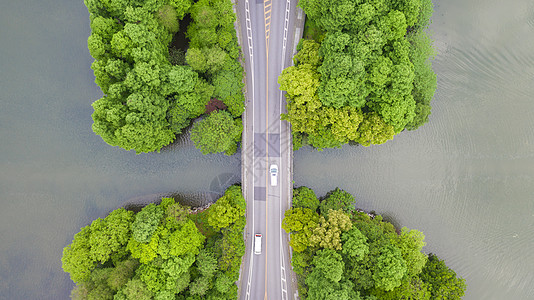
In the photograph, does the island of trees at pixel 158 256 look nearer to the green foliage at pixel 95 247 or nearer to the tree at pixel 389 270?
the green foliage at pixel 95 247

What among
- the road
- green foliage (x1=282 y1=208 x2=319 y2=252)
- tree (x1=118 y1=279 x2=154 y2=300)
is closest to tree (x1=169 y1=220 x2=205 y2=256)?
tree (x1=118 y1=279 x2=154 y2=300)

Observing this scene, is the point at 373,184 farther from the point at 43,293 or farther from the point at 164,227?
the point at 43,293

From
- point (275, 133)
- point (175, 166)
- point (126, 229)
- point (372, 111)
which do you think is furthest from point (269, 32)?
A: point (126, 229)

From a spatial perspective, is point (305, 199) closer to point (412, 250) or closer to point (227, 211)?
point (227, 211)

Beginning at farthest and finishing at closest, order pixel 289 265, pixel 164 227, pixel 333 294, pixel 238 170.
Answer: pixel 238 170 < pixel 289 265 < pixel 164 227 < pixel 333 294

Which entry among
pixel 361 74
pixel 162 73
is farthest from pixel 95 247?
pixel 361 74

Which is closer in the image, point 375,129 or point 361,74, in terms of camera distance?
point 361,74
